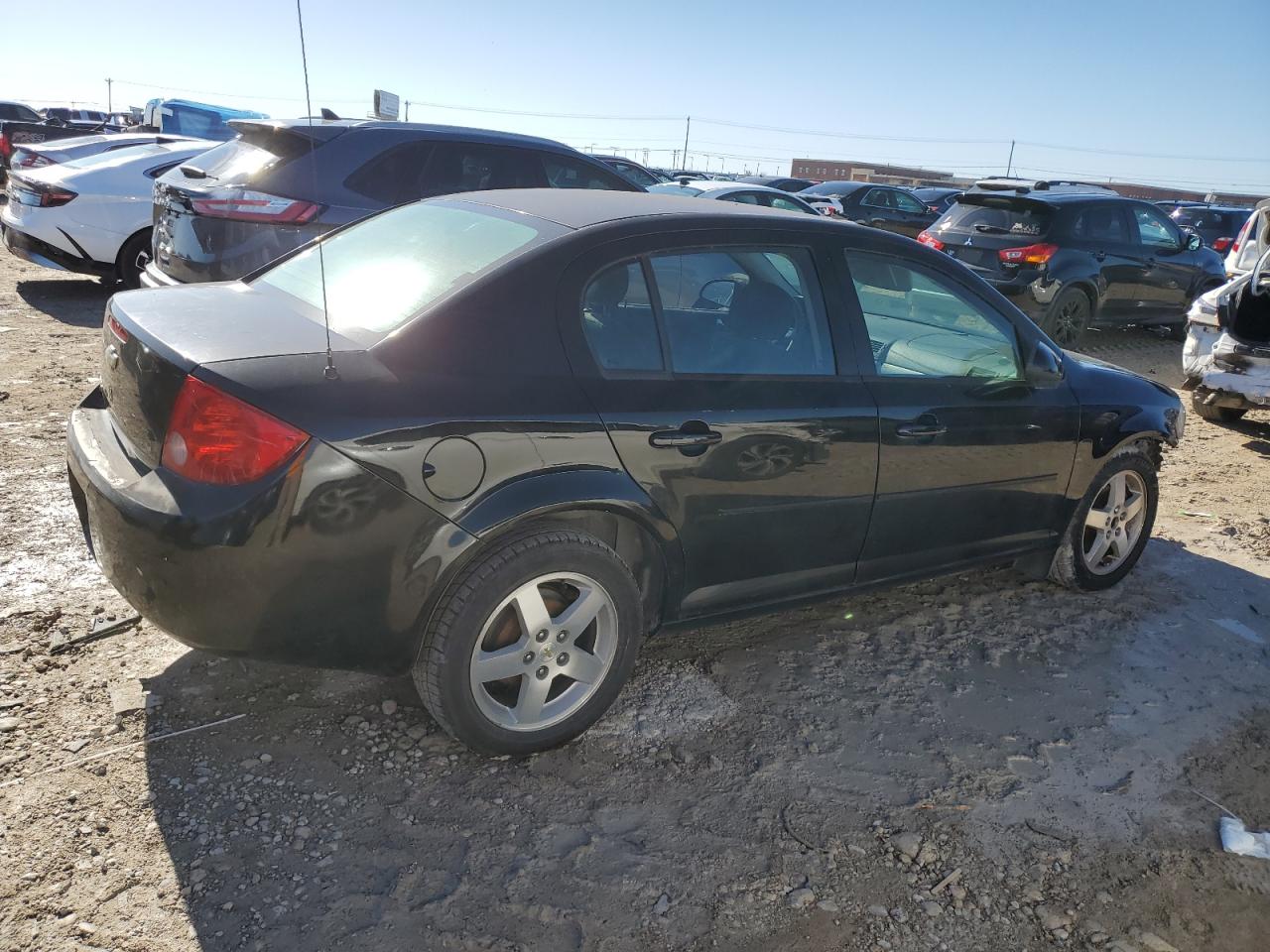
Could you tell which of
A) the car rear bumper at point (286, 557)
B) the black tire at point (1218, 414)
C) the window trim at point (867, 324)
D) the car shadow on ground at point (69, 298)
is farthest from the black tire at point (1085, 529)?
the car shadow on ground at point (69, 298)

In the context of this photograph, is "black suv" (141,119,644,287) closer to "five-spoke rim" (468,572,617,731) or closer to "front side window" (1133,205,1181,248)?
"five-spoke rim" (468,572,617,731)

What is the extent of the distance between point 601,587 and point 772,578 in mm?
738

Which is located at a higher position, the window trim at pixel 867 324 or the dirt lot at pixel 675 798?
the window trim at pixel 867 324

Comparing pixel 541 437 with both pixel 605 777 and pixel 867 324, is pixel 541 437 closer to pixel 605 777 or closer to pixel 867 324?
pixel 605 777

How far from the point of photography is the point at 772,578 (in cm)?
334

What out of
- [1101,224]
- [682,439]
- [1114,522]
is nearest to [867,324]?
[682,439]

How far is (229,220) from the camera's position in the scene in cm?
590

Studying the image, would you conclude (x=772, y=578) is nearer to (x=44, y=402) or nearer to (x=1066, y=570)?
(x=1066, y=570)

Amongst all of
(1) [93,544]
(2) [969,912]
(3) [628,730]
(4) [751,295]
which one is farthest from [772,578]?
(1) [93,544]

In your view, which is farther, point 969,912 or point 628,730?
point 628,730

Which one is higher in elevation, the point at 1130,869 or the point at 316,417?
the point at 316,417

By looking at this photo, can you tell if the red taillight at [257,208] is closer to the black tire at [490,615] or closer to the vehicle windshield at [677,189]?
the black tire at [490,615]

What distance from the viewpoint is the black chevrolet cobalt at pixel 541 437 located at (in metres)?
2.47

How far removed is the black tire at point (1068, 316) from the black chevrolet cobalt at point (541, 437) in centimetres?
653
